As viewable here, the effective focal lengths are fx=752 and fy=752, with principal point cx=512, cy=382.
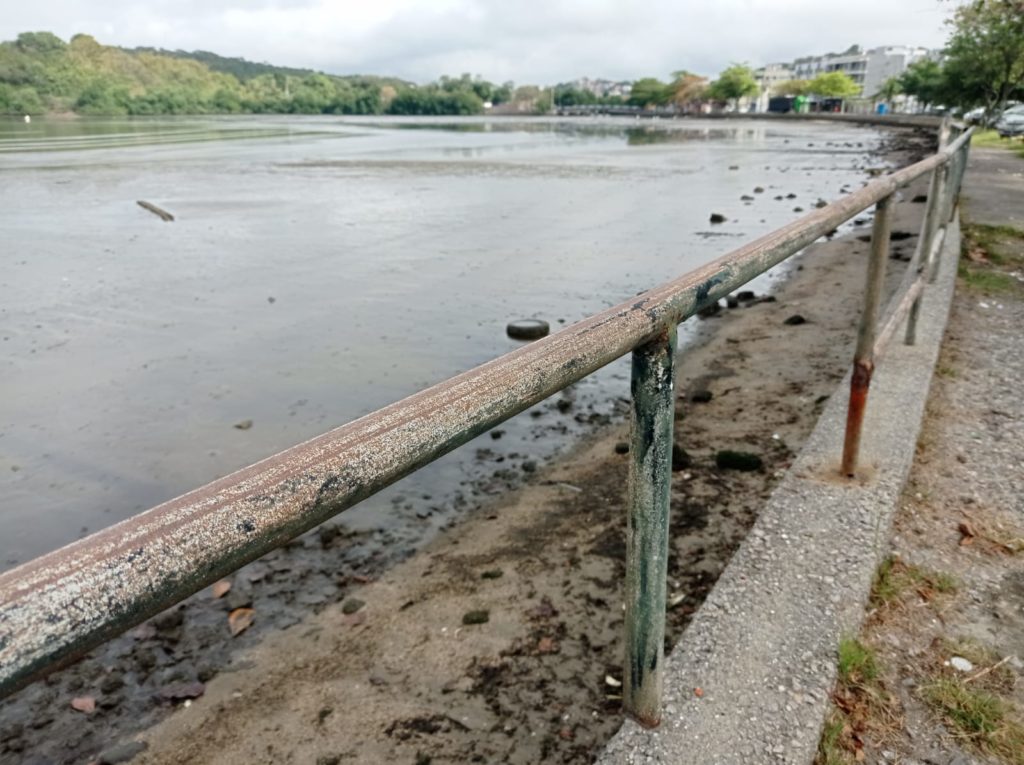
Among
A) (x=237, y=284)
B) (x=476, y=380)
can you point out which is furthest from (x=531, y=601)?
(x=237, y=284)

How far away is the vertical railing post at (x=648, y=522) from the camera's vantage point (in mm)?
1409

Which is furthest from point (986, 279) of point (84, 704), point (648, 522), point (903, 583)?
point (84, 704)

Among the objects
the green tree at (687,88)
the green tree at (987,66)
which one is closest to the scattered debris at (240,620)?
the green tree at (987,66)

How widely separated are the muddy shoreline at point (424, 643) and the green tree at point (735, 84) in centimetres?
14934

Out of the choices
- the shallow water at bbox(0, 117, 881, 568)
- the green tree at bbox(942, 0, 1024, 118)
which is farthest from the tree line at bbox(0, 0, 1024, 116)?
the shallow water at bbox(0, 117, 881, 568)

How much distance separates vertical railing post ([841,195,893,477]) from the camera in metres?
2.82

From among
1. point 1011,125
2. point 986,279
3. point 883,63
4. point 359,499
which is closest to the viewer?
point 359,499

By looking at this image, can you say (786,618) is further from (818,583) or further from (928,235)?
(928,235)

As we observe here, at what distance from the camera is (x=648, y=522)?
1.53 meters

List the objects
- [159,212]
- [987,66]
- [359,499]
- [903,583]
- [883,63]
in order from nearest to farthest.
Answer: [359,499], [903,583], [159,212], [987,66], [883,63]

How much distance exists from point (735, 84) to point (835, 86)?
2163 centimetres

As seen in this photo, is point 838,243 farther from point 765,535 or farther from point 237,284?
point 765,535

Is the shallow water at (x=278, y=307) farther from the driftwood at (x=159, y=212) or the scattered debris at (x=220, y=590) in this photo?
the scattered debris at (x=220, y=590)

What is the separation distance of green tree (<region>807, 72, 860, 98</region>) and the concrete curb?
448ft
